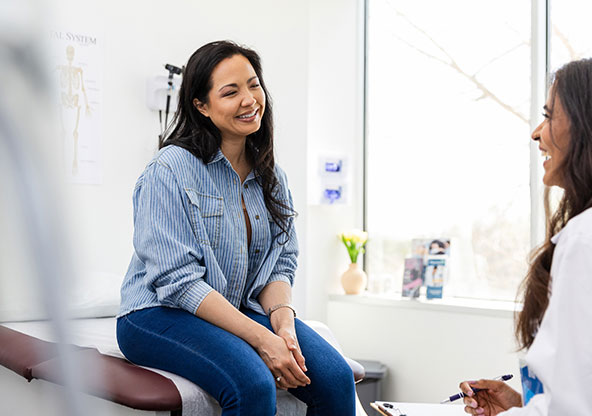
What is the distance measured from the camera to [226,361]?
58.4 inches

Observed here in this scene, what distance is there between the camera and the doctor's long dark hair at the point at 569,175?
1026mm

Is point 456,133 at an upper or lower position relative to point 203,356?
upper

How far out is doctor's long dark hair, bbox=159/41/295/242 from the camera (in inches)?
73.5

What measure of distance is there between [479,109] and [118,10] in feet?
6.18

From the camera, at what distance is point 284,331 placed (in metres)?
1.68

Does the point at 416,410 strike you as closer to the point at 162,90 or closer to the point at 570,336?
the point at 570,336

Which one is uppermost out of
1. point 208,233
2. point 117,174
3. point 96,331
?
point 117,174

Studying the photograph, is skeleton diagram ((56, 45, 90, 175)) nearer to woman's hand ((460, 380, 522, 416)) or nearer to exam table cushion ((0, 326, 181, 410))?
exam table cushion ((0, 326, 181, 410))

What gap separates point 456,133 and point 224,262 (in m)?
2.20

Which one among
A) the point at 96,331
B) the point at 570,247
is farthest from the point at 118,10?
the point at 570,247

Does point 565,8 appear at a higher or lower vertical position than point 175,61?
higher

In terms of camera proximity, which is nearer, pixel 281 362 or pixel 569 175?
pixel 569 175

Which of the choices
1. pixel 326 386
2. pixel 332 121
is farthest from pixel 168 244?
pixel 332 121

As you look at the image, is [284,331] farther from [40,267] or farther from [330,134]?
[330,134]
